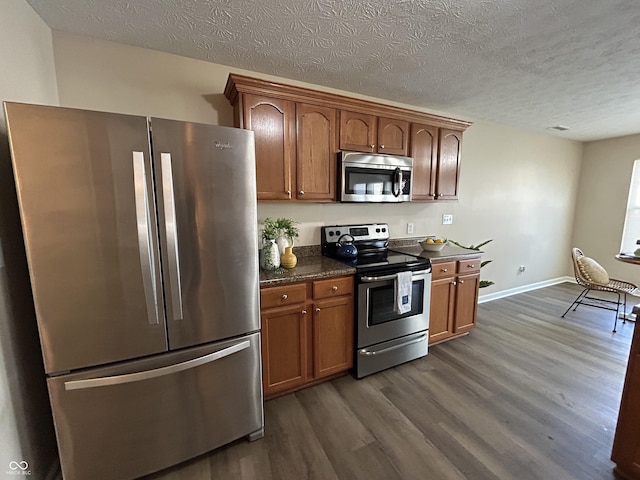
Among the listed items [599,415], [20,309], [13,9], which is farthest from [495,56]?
[20,309]

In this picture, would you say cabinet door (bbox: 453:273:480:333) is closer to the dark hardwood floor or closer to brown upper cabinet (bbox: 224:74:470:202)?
the dark hardwood floor

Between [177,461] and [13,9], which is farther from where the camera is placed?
[177,461]

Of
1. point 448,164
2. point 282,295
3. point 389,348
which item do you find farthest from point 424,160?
point 282,295

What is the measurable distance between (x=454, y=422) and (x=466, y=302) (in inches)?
54.3

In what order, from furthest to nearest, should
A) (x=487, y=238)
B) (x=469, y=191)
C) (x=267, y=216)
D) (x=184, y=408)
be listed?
(x=487, y=238)
(x=469, y=191)
(x=267, y=216)
(x=184, y=408)

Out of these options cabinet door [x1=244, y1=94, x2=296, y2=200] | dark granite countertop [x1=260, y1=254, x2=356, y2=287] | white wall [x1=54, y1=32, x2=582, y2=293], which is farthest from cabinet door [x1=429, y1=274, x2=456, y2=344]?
cabinet door [x1=244, y1=94, x2=296, y2=200]

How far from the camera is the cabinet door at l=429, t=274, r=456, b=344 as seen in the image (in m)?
2.71

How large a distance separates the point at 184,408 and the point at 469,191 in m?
3.80

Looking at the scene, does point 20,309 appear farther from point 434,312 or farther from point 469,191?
point 469,191

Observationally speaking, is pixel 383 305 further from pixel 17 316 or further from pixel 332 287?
pixel 17 316

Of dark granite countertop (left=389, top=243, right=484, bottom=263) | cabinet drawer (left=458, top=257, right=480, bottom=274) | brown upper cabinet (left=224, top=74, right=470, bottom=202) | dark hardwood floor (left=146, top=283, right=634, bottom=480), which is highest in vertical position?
brown upper cabinet (left=224, top=74, right=470, bottom=202)

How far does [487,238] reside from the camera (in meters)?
3.96

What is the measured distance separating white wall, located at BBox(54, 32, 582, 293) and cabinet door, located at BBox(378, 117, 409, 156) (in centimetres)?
63

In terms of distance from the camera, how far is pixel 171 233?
134cm
